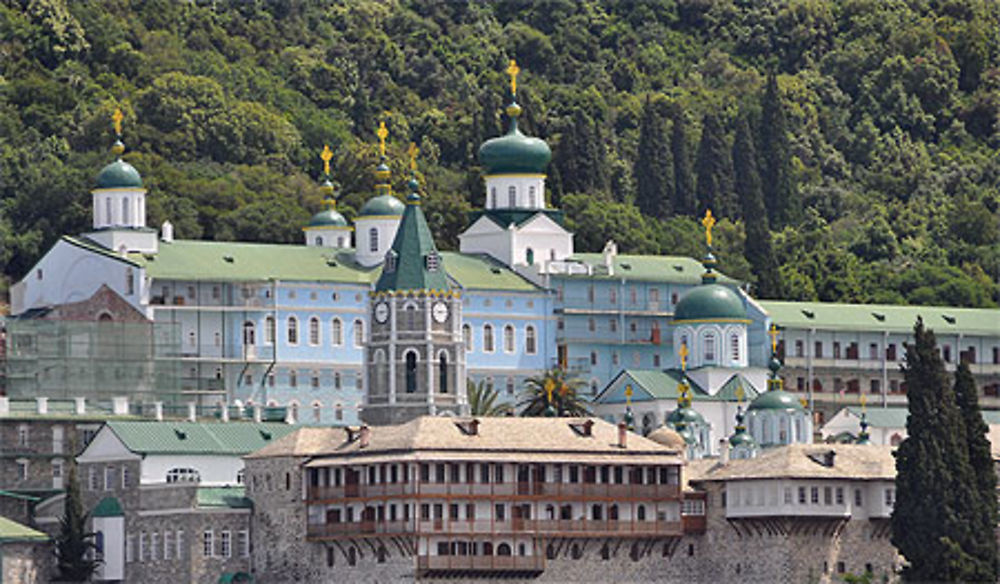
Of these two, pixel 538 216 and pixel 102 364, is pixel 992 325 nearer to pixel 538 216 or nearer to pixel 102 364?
pixel 538 216

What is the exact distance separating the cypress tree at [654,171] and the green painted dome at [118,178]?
42.7m

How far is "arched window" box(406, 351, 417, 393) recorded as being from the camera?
138 metres

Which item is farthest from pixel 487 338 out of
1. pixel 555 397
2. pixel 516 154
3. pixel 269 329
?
pixel 555 397

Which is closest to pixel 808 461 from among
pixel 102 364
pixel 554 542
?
pixel 554 542

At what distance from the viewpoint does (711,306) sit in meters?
158

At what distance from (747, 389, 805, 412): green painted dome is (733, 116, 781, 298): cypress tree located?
29.8m

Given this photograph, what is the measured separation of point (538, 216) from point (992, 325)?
23.5 meters

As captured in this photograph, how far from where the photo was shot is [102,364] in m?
145

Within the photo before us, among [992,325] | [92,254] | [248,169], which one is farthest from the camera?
[248,169]

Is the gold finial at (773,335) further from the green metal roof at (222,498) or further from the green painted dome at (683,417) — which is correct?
the green metal roof at (222,498)

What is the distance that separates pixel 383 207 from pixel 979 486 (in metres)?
42.1

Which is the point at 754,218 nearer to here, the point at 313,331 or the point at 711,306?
the point at 711,306

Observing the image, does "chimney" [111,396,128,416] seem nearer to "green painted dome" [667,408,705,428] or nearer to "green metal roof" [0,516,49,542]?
"green metal roof" [0,516,49,542]

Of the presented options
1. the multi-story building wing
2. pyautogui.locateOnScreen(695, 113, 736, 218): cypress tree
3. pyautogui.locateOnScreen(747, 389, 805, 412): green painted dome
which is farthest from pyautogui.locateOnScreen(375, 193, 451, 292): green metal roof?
pyautogui.locateOnScreen(695, 113, 736, 218): cypress tree
